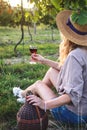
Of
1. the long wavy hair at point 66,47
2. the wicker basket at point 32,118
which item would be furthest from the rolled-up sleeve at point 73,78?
the wicker basket at point 32,118

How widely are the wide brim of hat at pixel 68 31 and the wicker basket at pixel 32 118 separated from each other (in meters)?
0.69

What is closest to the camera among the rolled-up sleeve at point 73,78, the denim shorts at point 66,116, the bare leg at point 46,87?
the rolled-up sleeve at point 73,78

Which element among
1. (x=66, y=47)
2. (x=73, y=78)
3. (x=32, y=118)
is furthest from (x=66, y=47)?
(x=32, y=118)

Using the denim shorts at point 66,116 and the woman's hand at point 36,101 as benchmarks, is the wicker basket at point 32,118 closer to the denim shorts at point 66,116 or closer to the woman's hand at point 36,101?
the woman's hand at point 36,101

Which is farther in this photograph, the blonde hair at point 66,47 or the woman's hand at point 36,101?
the blonde hair at point 66,47

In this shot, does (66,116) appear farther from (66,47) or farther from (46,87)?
(66,47)

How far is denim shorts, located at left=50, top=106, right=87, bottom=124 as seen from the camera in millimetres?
4218

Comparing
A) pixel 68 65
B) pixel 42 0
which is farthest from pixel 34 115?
pixel 42 0

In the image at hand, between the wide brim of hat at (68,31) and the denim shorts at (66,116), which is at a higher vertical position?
the wide brim of hat at (68,31)

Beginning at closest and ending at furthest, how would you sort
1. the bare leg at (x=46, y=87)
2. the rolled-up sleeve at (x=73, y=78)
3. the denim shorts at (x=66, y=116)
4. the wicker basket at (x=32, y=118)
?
the rolled-up sleeve at (x=73, y=78), the wicker basket at (x=32, y=118), the denim shorts at (x=66, y=116), the bare leg at (x=46, y=87)

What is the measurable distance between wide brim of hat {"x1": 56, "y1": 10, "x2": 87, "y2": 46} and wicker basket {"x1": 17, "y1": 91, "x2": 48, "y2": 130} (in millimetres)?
690

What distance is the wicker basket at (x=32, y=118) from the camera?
12.9 feet

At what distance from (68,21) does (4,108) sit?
1523 mm

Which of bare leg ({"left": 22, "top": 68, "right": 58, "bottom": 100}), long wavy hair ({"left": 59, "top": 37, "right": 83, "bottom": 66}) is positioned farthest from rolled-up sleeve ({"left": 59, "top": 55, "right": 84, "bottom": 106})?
bare leg ({"left": 22, "top": 68, "right": 58, "bottom": 100})
